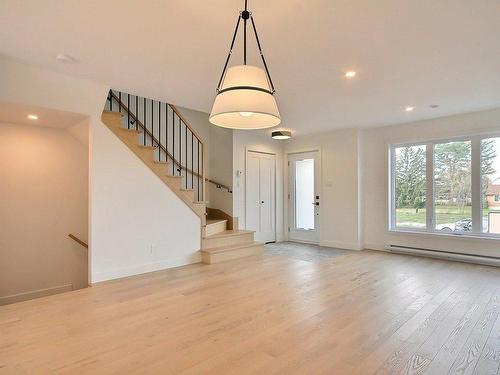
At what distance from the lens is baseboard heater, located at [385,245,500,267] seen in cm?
500

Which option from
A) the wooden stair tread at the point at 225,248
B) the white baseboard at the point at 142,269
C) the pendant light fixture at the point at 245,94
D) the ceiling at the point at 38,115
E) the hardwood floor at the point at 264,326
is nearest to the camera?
the pendant light fixture at the point at 245,94

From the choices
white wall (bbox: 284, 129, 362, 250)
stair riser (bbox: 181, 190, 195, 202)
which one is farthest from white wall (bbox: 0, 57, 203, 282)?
white wall (bbox: 284, 129, 362, 250)

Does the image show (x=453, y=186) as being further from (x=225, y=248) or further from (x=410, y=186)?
(x=225, y=248)

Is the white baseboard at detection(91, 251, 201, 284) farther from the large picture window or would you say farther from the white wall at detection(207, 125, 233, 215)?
the large picture window

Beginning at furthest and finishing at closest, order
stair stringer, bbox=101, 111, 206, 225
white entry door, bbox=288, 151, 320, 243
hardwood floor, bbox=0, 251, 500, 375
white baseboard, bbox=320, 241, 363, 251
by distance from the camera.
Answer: white entry door, bbox=288, 151, 320, 243, white baseboard, bbox=320, 241, 363, 251, stair stringer, bbox=101, 111, 206, 225, hardwood floor, bbox=0, 251, 500, 375

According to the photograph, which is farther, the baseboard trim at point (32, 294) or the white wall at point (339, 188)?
the white wall at point (339, 188)

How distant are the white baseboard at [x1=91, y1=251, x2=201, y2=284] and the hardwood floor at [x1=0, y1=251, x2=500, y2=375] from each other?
0.20 metres

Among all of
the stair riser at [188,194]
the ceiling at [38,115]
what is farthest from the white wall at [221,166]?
the ceiling at [38,115]

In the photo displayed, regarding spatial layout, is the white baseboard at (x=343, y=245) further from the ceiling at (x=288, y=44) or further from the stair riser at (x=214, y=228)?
the ceiling at (x=288, y=44)

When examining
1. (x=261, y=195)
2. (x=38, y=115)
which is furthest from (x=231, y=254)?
(x=38, y=115)

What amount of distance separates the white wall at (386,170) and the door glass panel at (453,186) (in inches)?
9.4

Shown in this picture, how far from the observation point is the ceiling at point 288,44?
2311mm

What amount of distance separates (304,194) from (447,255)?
3.20 meters

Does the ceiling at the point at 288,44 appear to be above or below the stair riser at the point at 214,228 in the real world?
above
